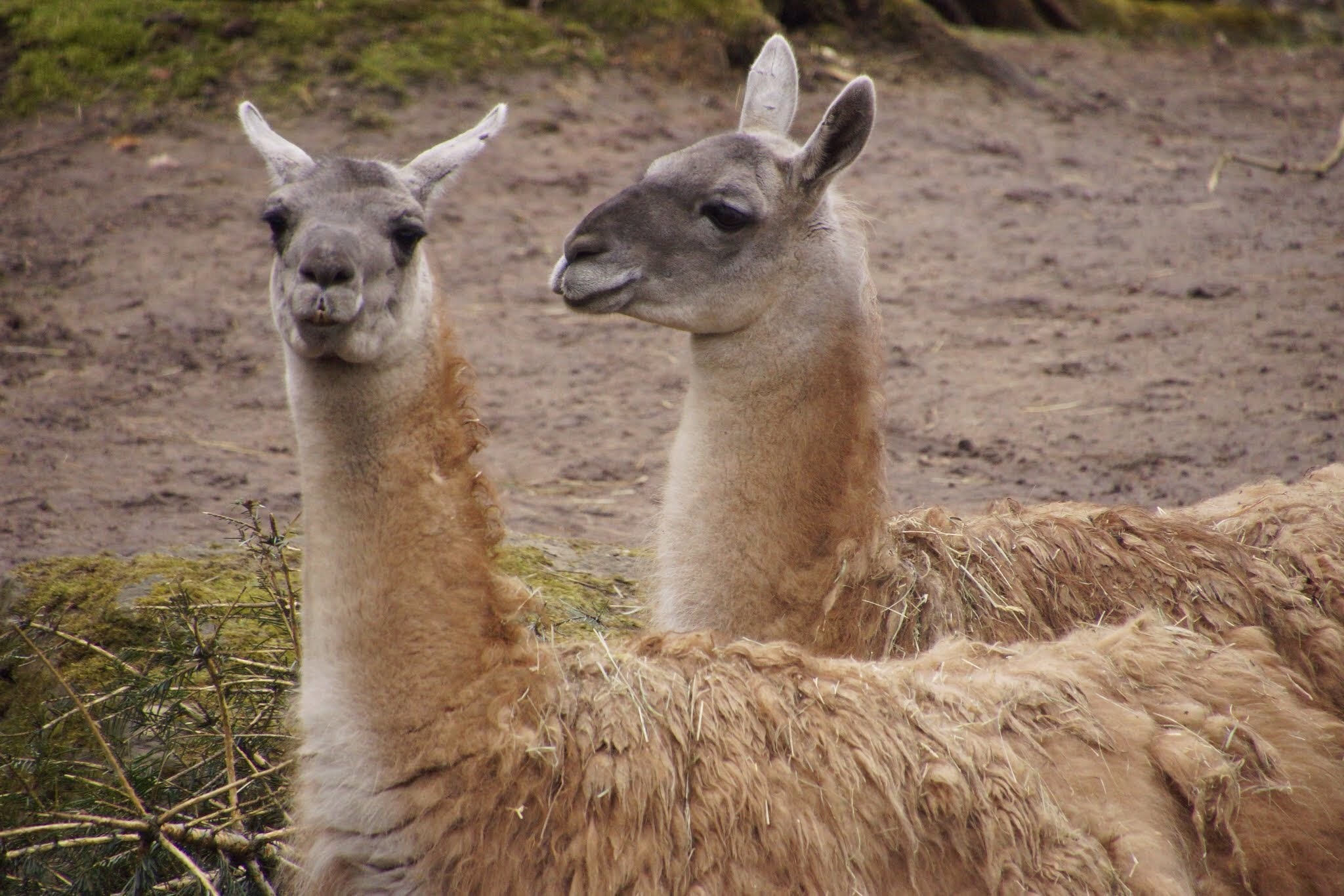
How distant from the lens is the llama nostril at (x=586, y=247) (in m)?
3.55

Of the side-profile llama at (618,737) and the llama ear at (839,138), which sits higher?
the llama ear at (839,138)

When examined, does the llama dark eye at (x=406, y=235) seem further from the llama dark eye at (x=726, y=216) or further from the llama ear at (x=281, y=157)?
the llama dark eye at (x=726, y=216)

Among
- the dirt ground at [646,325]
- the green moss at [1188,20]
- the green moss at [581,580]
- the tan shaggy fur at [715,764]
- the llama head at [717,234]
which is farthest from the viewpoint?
the green moss at [1188,20]

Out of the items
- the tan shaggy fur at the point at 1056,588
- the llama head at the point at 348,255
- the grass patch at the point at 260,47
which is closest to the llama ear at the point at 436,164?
the llama head at the point at 348,255

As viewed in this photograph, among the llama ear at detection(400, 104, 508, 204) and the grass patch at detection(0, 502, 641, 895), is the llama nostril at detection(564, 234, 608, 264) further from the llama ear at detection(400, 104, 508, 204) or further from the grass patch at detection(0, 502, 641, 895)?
the grass patch at detection(0, 502, 641, 895)

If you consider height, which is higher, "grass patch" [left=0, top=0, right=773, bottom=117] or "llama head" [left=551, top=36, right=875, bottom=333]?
"llama head" [left=551, top=36, right=875, bottom=333]

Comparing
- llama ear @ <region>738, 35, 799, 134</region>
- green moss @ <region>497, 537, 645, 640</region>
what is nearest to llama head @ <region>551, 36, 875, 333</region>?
llama ear @ <region>738, 35, 799, 134</region>

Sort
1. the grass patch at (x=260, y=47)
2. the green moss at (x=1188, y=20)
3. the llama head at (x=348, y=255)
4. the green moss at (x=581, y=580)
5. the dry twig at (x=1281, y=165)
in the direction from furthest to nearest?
the green moss at (x=1188, y=20) → the grass patch at (x=260, y=47) → the dry twig at (x=1281, y=165) → the green moss at (x=581, y=580) → the llama head at (x=348, y=255)

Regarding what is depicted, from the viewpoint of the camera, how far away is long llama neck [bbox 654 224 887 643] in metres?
3.28

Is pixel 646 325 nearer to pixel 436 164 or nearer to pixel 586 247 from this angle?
pixel 586 247

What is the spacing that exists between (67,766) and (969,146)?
26.4 feet

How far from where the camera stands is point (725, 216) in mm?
3619

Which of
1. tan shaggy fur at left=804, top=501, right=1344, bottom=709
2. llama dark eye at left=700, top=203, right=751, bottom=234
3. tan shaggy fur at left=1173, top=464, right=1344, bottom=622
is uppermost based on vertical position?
llama dark eye at left=700, top=203, right=751, bottom=234

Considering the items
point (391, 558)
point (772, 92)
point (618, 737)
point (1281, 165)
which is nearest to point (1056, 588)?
point (618, 737)
